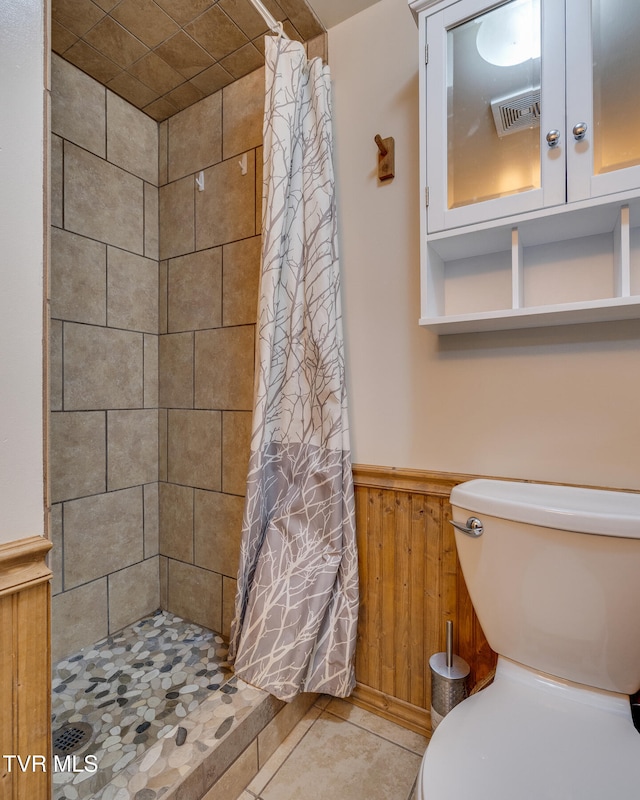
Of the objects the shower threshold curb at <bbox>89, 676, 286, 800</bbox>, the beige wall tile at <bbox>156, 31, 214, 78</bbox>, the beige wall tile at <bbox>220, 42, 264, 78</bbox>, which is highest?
the beige wall tile at <bbox>220, 42, 264, 78</bbox>

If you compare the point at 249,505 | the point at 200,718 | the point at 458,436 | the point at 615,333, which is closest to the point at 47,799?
the point at 200,718

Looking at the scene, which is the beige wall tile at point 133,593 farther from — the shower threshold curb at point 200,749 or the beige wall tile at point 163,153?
the beige wall tile at point 163,153

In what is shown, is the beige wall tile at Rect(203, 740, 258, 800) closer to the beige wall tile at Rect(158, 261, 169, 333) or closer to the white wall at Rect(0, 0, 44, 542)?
the white wall at Rect(0, 0, 44, 542)

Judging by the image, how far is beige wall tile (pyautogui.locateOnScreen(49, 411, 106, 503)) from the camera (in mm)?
1438

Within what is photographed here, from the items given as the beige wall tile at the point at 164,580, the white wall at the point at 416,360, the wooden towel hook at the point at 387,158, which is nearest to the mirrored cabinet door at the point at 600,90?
the white wall at the point at 416,360

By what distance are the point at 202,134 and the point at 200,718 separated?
2020 millimetres

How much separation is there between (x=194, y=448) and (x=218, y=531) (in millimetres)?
345

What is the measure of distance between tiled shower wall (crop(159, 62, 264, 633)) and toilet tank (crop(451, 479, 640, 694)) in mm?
901

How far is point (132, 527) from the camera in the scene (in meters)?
1.67

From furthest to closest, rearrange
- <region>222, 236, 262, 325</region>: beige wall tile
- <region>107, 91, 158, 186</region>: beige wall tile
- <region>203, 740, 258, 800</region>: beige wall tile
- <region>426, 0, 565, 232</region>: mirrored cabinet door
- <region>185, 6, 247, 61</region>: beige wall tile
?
1. <region>107, 91, 158, 186</region>: beige wall tile
2. <region>222, 236, 262, 325</region>: beige wall tile
3. <region>185, 6, 247, 61</region>: beige wall tile
4. <region>203, 740, 258, 800</region>: beige wall tile
5. <region>426, 0, 565, 232</region>: mirrored cabinet door

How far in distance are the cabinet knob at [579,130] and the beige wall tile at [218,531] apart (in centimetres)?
143

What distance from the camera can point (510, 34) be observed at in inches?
37.6

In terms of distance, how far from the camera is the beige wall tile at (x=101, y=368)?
148 centimetres

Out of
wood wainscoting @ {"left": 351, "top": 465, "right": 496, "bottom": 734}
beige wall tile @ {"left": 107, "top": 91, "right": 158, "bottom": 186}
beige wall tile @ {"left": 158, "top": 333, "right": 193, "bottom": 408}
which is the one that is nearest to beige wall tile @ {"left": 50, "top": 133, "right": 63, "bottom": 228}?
beige wall tile @ {"left": 107, "top": 91, "right": 158, "bottom": 186}
